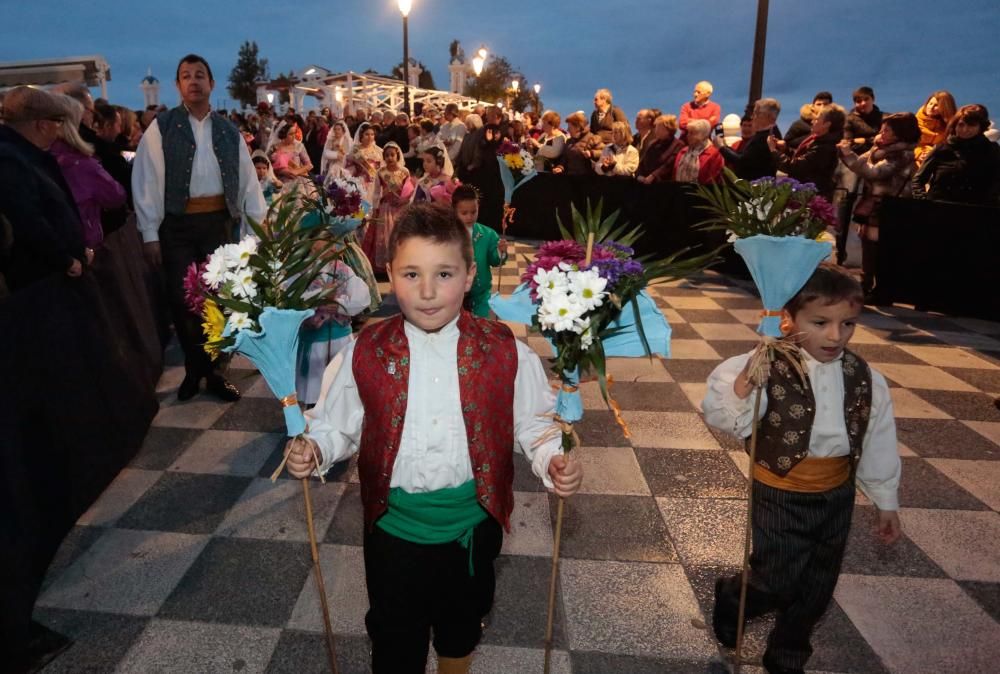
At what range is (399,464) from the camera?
74.2 inches

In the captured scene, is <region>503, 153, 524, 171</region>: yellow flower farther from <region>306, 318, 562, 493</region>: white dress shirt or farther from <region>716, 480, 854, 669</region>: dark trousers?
<region>306, 318, 562, 493</region>: white dress shirt

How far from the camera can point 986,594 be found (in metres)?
2.90

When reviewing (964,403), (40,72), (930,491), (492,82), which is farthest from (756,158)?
(492,82)

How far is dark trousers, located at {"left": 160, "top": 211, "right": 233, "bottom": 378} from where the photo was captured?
4.52m

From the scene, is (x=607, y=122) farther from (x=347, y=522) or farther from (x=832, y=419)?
(x=832, y=419)

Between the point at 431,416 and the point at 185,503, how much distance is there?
228 cm

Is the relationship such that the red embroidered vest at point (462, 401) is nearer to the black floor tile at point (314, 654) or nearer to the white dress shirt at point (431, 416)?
the white dress shirt at point (431, 416)

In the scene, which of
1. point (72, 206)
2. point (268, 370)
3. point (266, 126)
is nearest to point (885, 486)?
point (268, 370)

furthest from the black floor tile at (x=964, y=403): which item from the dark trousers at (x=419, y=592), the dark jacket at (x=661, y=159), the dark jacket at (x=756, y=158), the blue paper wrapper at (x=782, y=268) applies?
the dark jacket at (x=661, y=159)

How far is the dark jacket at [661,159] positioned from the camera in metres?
9.61

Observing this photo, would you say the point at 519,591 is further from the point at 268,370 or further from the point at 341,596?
the point at 268,370

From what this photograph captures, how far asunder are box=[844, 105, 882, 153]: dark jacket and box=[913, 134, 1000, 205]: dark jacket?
1.53 metres

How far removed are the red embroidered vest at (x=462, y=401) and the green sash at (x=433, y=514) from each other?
5 cm

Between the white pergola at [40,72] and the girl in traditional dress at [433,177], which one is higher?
the white pergola at [40,72]
